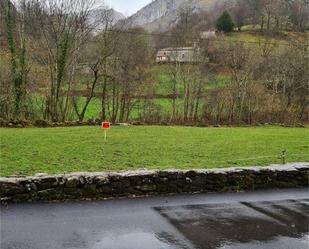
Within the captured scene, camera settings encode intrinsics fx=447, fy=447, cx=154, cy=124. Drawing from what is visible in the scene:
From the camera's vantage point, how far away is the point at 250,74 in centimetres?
3497

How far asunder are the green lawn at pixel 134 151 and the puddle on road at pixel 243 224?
3265 mm

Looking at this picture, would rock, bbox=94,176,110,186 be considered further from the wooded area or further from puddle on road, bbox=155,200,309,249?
the wooded area

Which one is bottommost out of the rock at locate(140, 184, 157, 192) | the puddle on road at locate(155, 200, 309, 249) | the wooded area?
the puddle on road at locate(155, 200, 309, 249)

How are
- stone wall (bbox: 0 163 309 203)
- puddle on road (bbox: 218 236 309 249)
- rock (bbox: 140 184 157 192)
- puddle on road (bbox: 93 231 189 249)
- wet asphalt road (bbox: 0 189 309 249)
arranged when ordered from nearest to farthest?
puddle on road (bbox: 93 231 189 249)
wet asphalt road (bbox: 0 189 309 249)
puddle on road (bbox: 218 236 309 249)
stone wall (bbox: 0 163 309 203)
rock (bbox: 140 184 157 192)

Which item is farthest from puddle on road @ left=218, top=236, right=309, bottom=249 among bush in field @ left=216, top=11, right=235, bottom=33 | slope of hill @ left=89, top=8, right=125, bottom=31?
bush in field @ left=216, top=11, right=235, bottom=33

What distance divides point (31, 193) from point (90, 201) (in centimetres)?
125

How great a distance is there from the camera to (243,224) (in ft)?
28.2

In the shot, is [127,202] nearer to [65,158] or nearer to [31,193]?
[31,193]

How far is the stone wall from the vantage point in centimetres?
938

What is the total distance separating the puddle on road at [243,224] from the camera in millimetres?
7543

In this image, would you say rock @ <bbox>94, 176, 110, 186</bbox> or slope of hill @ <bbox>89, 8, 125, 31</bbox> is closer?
rock @ <bbox>94, 176, 110, 186</bbox>

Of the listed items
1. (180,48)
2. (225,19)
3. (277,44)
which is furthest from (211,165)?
(225,19)

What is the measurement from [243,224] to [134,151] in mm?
7320

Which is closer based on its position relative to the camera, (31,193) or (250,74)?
(31,193)
